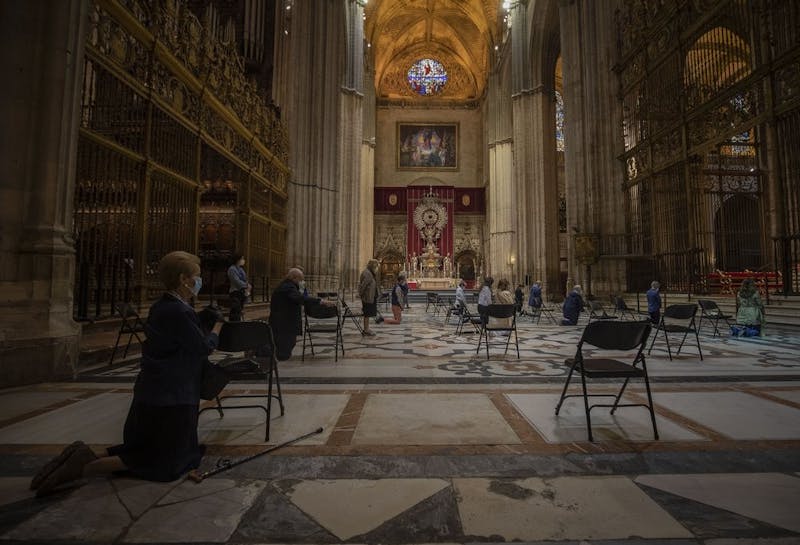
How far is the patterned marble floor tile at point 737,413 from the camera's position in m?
2.39

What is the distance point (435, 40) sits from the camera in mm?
34688

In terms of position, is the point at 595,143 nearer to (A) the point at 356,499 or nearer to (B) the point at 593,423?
(B) the point at 593,423

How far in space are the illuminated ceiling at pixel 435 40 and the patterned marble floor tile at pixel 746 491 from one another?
31.4 meters

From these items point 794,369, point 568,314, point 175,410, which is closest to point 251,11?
point 568,314

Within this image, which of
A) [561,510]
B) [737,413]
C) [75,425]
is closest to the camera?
[561,510]

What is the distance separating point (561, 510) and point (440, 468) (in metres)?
0.58

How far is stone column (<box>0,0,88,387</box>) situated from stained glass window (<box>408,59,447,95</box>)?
113 ft

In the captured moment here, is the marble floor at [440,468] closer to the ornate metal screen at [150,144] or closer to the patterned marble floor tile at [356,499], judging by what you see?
the patterned marble floor tile at [356,499]

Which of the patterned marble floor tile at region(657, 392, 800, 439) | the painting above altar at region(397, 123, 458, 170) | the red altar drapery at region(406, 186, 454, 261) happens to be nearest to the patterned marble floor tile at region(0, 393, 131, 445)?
the patterned marble floor tile at region(657, 392, 800, 439)

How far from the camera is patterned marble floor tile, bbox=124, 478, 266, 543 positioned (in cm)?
139

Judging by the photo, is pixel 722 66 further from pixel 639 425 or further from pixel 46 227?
pixel 46 227

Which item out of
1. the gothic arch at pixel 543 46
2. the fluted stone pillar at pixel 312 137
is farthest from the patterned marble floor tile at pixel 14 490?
the gothic arch at pixel 543 46

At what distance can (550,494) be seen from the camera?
1.69 metres

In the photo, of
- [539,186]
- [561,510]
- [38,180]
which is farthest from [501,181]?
[561,510]
